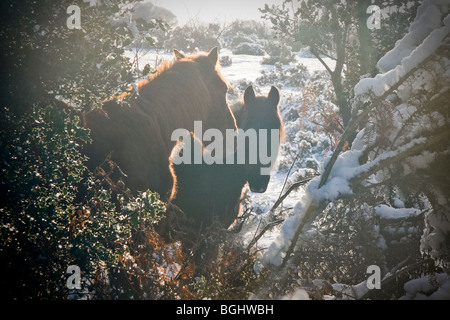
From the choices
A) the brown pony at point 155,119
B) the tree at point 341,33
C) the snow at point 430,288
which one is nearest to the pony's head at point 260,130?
the brown pony at point 155,119

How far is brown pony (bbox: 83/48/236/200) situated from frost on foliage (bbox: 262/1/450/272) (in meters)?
1.32

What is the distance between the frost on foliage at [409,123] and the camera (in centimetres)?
170

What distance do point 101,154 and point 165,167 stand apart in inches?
23.0

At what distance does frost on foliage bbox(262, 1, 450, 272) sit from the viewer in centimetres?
170

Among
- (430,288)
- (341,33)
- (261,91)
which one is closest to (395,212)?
(430,288)

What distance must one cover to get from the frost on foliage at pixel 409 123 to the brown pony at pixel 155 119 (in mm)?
1319

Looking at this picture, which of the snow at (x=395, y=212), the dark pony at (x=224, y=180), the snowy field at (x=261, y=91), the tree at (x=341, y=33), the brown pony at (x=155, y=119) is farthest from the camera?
the snowy field at (x=261, y=91)

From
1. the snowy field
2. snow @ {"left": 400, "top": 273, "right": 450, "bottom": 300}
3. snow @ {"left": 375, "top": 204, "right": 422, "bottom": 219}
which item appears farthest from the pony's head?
snow @ {"left": 400, "top": 273, "right": 450, "bottom": 300}

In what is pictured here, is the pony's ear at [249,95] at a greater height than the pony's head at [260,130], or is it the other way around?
the pony's ear at [249,95]

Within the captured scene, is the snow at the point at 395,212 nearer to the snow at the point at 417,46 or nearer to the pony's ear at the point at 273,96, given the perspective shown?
the snow at the point at 417,46

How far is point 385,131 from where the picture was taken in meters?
1.89
